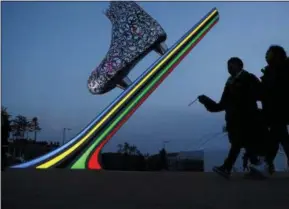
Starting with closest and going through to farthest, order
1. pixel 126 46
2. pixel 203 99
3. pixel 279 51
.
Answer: pixel 279 51 < pixel 203 99 < pixel 126 46

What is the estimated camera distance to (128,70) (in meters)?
14.2

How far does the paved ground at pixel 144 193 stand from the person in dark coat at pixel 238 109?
11.5 inches

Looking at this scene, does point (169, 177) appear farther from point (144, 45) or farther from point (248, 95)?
point (144, 45)

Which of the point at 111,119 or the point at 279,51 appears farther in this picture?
the point at 111,119

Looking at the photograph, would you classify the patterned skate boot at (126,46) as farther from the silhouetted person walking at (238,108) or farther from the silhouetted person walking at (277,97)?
the silhouetted person walking at (277,97)

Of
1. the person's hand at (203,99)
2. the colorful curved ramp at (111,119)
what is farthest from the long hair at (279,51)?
the colorful curved ramp at (111,119)

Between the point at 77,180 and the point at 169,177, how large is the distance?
0.79 m

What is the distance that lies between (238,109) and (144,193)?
130 cm

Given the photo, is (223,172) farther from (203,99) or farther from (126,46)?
(126,46)

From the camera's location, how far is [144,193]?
100 inches

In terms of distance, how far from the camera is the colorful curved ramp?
9.77 meters

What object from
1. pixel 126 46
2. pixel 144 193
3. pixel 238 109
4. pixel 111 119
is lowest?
pixel 144 193

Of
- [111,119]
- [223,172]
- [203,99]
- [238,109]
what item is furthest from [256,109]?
[111,119]

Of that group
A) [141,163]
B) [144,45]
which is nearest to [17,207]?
[144,45]
